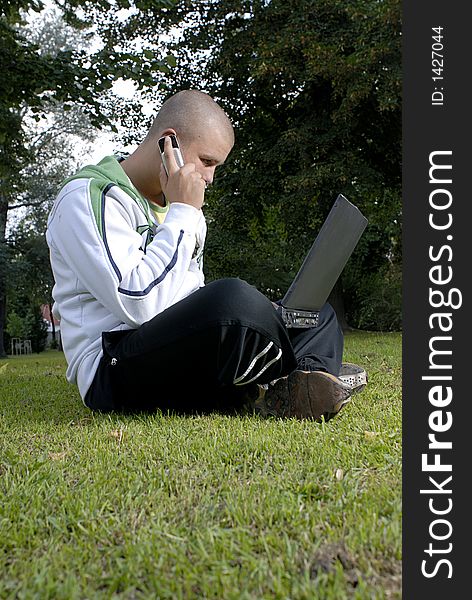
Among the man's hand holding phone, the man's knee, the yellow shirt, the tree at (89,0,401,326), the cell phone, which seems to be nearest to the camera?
the man's knee

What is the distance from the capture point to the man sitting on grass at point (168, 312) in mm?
2949

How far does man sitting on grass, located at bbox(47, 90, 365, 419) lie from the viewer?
116 inches

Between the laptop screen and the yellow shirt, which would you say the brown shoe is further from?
the yellow shirt

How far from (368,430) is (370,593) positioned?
59.8 inches

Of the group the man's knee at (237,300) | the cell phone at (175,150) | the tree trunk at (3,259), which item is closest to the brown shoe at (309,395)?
Result: the man's knee at (237,300)

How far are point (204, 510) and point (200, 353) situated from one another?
1.23 m

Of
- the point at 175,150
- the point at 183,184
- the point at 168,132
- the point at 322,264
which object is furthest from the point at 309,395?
the point at 168,132

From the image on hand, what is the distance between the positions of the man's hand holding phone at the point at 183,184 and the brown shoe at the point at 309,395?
977 millimetres

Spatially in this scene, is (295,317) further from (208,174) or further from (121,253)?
(121,253)

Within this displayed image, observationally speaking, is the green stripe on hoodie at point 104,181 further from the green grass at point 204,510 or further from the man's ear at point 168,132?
the green grass at point 204,510

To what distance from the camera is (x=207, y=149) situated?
3.44 metres

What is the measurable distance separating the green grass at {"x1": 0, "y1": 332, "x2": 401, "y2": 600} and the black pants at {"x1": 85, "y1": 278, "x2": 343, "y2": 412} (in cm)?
21

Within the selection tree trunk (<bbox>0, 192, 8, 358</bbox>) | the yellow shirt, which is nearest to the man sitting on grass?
the yellow shirt

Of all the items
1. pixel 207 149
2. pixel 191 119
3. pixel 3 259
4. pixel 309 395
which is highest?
pixel 3 259
